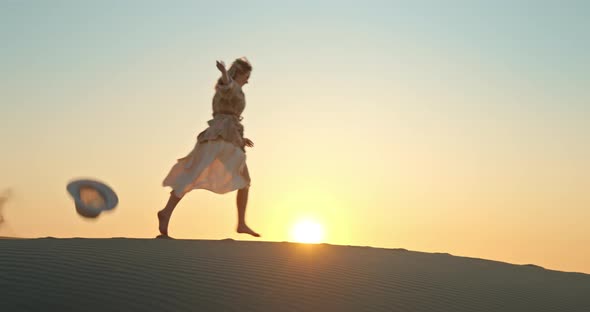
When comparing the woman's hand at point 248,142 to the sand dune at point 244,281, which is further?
the woman's hand at point 248,142

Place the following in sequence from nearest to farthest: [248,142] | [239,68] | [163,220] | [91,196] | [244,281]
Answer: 1. [244,281]
2. [163,220]
3. [239,68]
4. [248,142]
5. [91,196]

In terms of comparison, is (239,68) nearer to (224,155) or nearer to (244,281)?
(224,155)

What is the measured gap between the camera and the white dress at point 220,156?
10.3 metres

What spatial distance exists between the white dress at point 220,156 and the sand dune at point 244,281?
926mm

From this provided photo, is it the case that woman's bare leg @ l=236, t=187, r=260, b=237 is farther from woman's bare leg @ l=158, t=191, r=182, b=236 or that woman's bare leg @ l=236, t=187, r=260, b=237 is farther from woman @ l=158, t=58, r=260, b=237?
woman's bare leg @ l=158, t=191, r=182, b=236

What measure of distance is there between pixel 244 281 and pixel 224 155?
3462 mm

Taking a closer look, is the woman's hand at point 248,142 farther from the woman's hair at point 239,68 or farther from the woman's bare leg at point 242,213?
the woman's hair at point 239,68

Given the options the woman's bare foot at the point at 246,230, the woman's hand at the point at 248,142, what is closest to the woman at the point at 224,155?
the woman's bare foot at the point at 246,230

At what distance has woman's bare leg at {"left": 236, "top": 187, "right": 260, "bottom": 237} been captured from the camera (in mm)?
10336

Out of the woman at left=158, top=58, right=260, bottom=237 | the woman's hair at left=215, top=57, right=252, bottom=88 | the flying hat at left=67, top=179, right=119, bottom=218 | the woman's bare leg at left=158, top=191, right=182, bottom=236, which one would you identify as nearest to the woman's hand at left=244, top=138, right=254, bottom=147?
the woman at left=158, top=58, right=260, bottom=237

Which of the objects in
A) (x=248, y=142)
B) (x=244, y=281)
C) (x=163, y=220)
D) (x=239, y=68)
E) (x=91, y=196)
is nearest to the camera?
(x=244, y=281)

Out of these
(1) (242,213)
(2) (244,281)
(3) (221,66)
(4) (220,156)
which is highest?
(3) (221,66)

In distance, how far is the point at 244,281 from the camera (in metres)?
7.13

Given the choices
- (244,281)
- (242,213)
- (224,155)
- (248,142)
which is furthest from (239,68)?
(244,281)
